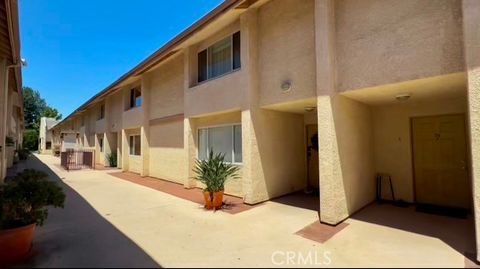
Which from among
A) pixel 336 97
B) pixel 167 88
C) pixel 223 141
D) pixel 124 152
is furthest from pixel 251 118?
pixel 124 152

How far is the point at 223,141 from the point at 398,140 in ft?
19.2

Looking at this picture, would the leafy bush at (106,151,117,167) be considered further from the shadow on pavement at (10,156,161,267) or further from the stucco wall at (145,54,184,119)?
the shadow on pavement at (10,156,161,267)

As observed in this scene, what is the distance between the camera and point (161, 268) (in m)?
3.88

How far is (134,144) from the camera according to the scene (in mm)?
16953

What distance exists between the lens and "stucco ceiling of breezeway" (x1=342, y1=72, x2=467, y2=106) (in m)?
4.93

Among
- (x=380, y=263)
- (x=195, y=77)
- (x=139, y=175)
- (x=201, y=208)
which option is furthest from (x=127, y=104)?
(x=380, y=263)

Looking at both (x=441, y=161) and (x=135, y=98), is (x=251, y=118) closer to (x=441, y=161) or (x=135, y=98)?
(x=441, y=161)

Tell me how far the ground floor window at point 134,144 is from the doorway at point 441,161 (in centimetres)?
1481

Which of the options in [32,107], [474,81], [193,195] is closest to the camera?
[474,81]

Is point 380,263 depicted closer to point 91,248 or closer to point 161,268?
point 161,268

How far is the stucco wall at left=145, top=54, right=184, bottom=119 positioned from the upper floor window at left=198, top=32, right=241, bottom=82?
173 centimetres

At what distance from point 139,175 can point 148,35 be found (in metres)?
10.4

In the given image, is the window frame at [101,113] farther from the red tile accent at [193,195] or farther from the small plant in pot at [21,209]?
the small plant in pot at [21,209]

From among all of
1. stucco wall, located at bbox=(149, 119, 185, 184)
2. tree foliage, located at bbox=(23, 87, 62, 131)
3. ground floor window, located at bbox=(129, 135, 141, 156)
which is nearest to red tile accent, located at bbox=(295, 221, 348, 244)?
stucco wall, located at bbox=(149, 119, 185, 184)
